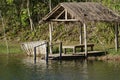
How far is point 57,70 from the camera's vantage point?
33969 millimetres

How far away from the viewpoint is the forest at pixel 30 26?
50.2 metres

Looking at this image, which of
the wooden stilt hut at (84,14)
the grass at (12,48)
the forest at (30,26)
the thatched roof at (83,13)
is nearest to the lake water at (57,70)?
the wooden stilt hut at (84,14)

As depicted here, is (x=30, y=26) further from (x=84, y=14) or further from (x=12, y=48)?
(x=84, y=14)

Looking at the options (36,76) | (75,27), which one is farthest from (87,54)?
(75,27)

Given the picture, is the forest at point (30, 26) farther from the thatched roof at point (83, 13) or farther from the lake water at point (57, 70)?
the lake water at point (57, 70)

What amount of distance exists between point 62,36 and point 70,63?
1336 centimetres

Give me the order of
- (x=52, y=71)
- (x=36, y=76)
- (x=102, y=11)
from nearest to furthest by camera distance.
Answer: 1. (x=36, y=76)
2. (x=52, y=71)
3. (x=102, y=11)

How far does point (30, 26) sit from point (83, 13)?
15915mm

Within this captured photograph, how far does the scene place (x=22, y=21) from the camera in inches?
2114

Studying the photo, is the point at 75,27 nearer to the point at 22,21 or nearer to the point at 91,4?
the point at 22,21

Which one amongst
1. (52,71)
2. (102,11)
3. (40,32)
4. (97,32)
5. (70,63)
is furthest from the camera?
(40,32)

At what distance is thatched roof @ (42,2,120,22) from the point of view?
3942 centimetres

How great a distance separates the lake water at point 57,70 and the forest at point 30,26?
1089 cm

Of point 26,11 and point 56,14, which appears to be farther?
point 26,11
